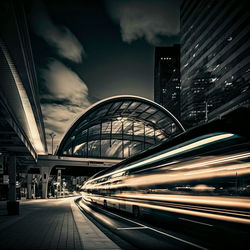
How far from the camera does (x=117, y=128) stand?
61656 millimetres

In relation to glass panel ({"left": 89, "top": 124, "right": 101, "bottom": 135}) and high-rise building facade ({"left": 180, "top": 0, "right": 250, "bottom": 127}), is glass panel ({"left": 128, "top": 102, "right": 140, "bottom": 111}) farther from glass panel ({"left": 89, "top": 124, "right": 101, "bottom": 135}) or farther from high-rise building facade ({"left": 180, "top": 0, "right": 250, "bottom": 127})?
high-rise building facade ({"left": 180, "top": 0, "right": 250, "bottom": 127})

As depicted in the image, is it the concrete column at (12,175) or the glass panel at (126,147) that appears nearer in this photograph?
the concrete column at (12,175)

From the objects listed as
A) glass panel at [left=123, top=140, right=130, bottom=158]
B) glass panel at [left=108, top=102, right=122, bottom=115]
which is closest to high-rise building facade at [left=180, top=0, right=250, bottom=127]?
glass panel at [left=108, top=102, right=122, bottom=115]

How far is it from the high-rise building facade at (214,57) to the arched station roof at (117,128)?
13.6 metres

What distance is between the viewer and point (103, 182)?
21172 mm

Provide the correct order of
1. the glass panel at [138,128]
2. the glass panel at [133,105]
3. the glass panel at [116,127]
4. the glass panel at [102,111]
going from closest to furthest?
1. the glass panel at [102,111]
2. the glass panel at [133,105]
3. the glass panel at [116,127]
4. the glass panel at [138,128]

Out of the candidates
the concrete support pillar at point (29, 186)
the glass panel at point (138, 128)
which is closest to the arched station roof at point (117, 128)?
the glass panel at point (138, 128)

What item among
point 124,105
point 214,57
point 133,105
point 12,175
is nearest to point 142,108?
point 133,105

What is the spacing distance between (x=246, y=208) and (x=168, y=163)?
147 inches

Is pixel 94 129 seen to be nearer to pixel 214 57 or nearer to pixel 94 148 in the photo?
pixel 94 148

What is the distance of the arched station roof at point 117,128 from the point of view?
53.0 metres

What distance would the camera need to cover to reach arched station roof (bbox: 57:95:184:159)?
53.0m

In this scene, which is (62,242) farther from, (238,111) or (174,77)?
(174,77)

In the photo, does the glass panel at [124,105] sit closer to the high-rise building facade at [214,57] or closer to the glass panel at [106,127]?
the glass panel at [106,127]
